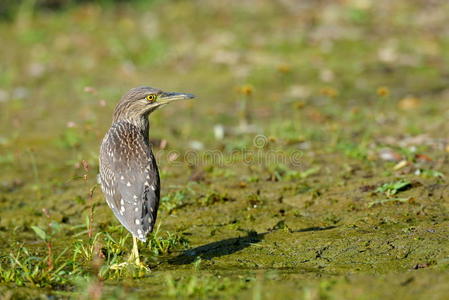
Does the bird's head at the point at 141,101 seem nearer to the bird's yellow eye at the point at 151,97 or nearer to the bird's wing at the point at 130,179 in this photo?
the bird's yellow eye at the point at 151,97

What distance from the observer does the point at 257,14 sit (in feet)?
53.4

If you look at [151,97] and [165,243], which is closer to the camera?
[165,243]

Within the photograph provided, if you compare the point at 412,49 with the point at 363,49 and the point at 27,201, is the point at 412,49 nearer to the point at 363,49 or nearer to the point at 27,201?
the point at 363,49

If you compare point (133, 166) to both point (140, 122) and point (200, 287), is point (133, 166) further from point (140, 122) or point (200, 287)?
point (200, 287)

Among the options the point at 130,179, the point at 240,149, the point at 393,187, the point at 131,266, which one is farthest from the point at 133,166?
the point at 240,149

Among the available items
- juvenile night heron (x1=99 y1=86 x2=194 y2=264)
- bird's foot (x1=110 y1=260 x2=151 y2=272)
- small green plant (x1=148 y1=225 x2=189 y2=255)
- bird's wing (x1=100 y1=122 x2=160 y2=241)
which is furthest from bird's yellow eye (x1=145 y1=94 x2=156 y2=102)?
bird's foot (x1=110 y1=260 x2=151 y2=272)

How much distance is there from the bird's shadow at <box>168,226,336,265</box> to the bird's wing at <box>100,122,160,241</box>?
0.51m

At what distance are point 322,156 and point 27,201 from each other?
139 inches

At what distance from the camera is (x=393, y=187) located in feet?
23.0

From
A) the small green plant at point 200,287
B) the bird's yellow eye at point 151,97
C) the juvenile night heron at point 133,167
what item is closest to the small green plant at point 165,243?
the juvenile night heron at point 133,167

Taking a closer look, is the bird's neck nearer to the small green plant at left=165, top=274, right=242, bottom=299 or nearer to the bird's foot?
the bird's foot

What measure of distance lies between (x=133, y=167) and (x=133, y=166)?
12 millimetres

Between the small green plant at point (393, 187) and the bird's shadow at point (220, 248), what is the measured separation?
2.81 ft

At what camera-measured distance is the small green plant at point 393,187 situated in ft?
23.0
